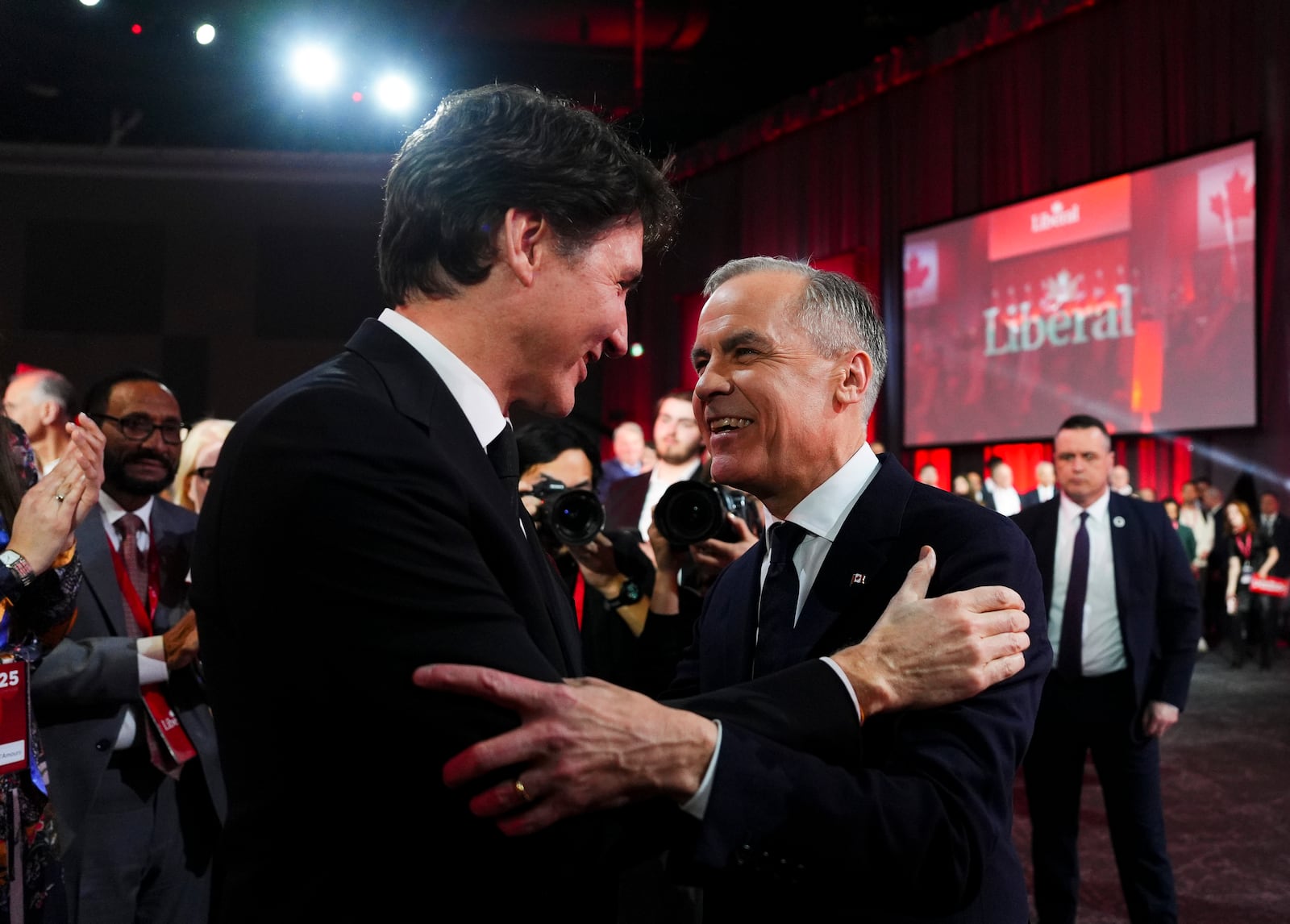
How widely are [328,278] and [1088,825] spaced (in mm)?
9829

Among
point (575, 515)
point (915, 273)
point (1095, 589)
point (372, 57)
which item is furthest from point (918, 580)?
point (915, 273)

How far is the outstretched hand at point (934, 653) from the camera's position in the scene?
116 cm

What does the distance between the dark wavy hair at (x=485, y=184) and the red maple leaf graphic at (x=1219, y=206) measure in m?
9.71

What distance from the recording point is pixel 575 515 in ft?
8.68

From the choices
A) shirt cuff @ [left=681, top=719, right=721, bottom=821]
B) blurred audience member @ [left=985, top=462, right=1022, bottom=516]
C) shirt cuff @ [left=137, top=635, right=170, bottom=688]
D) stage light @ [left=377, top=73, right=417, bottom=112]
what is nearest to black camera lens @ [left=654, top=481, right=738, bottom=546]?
shirt cuff @ [left=137, top=635, right=170, bottom=688]

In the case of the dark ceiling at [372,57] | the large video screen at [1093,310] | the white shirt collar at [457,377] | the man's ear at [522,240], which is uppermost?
the dark ceiling at [372,57]

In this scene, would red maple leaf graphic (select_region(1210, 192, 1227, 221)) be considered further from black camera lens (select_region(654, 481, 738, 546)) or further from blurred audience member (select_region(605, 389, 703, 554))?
black camera lens (select_region(654, 481, 738, 546))

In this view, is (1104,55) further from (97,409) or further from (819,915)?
(819,915)

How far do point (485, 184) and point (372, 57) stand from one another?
25.1 ft

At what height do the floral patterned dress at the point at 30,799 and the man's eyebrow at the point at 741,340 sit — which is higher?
the man's eyebrow at the point at 741,340

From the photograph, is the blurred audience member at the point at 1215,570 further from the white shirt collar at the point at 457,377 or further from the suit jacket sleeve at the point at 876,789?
the white shirt collar at the point at 457,377

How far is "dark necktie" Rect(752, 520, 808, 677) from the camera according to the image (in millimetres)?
1460

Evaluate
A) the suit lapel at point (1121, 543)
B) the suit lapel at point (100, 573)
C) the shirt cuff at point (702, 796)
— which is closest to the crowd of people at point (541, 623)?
the shirt cuff at point (702, 796)

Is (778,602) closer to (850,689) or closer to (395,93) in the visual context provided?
(850,689)
